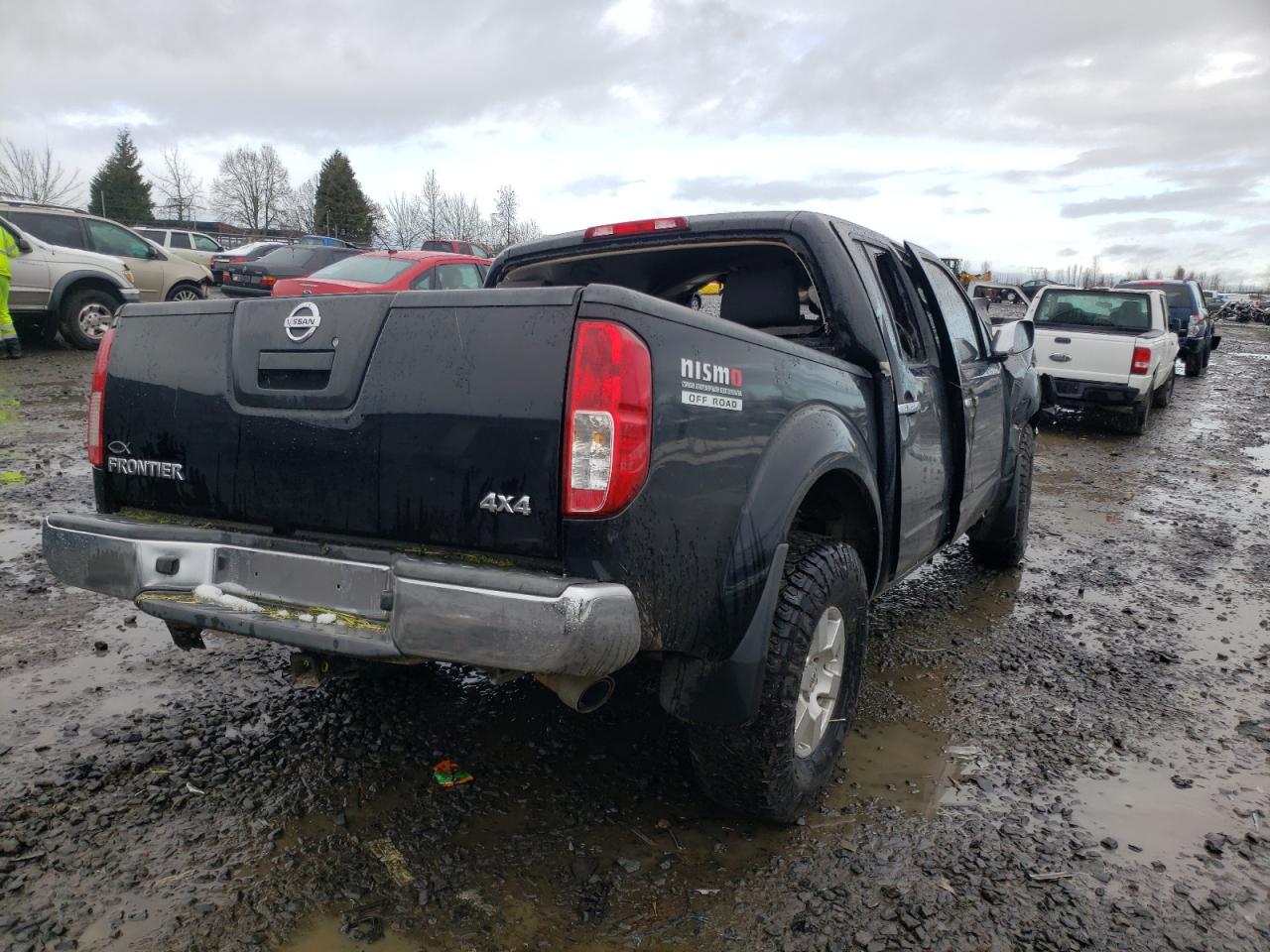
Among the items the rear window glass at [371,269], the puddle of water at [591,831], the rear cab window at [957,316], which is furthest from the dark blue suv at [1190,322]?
the puddle of water at [591,831]

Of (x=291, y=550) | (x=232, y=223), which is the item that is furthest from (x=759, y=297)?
(x=232, y=223)

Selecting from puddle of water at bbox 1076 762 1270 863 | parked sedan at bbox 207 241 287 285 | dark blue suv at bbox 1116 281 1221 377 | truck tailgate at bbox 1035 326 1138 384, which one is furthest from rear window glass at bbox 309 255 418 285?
dark blue suv at bbox 1116 281 1221 377

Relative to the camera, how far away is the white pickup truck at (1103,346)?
34.7ft

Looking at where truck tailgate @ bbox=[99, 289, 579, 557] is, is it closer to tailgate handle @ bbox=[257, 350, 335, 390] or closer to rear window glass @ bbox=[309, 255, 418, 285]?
tailgate handle @ bbox=[257, 350, 335, 390]

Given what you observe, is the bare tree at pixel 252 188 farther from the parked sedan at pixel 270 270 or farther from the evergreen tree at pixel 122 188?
the parked sedan at pixel 270 270

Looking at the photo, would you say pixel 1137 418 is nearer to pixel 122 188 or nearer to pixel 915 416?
pixel 915 416

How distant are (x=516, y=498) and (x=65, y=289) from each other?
491 inches

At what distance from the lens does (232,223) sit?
58.5 m

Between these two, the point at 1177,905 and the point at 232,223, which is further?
the point at 232,223

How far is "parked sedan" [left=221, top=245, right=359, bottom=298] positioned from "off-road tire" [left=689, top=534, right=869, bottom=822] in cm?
1395

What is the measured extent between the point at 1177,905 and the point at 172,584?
112 inches

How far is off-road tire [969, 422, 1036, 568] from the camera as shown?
17.0 ft

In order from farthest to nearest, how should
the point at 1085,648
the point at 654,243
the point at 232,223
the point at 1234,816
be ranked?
the point at 232,223
the point at 1085,648
the point at 654,243
the point at 1234,816

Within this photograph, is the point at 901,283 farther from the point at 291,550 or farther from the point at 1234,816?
the point at 291,550
